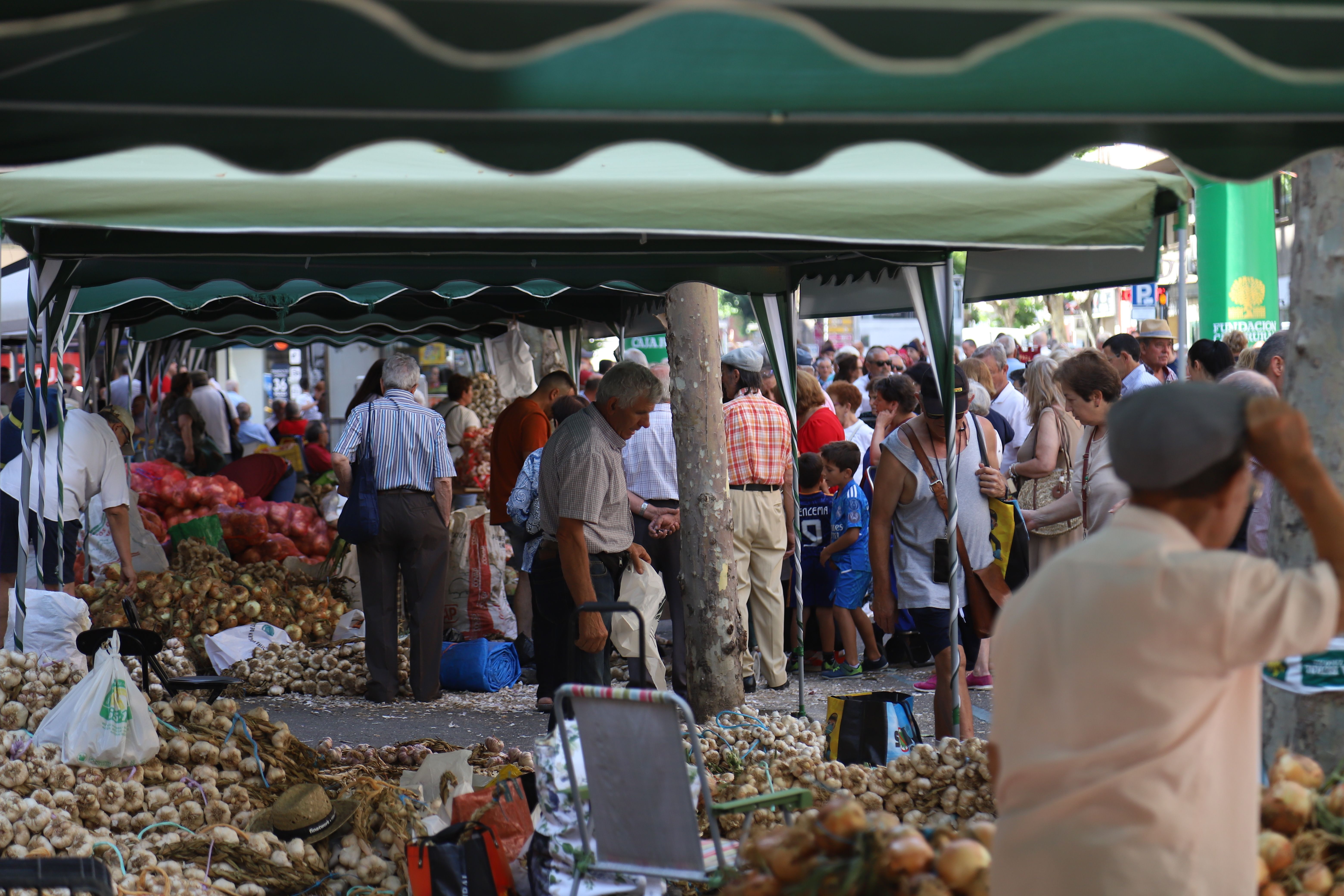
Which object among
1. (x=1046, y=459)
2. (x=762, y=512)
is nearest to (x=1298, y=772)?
(x=1046, y=459)

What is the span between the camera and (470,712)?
24.2 feet

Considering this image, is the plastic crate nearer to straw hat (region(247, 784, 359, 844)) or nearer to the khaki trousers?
straw hat (region(247, 784, 359, 844))

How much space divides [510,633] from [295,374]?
2577 cm

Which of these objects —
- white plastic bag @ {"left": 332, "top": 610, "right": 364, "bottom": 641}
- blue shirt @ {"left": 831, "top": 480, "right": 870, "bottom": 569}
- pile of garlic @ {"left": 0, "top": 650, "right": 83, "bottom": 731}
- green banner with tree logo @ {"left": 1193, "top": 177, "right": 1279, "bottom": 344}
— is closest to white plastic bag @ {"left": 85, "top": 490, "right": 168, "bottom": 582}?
white plastic bag @ {"left": 332, "top": 610, "right": 364, "bottom": 641}

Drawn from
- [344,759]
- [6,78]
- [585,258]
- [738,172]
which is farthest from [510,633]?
[6,78]

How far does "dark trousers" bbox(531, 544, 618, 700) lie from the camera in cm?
588

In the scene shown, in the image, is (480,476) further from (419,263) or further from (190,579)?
(419,263)

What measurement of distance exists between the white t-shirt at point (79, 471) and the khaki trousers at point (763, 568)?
368 cm

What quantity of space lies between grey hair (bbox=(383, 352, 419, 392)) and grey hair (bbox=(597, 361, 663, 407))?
2230 millimetres

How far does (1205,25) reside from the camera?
2.14 m

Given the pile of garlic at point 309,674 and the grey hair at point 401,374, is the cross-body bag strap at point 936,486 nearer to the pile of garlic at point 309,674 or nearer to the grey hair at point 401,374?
the grey hair at point 401,374

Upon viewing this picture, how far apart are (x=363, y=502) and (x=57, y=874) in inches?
188

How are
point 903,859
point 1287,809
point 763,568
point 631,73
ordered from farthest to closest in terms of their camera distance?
1. point 763,568
2. point 1287,809
3. point 903,859
4. point 631,73

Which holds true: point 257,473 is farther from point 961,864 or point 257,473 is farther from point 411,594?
point 961,864
